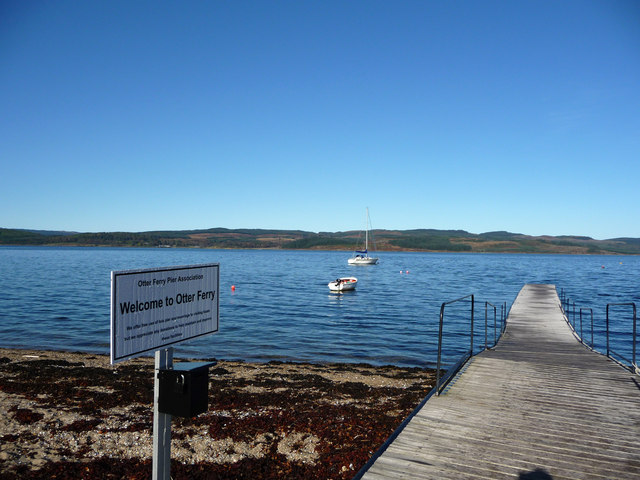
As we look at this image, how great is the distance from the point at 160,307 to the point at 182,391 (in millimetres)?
540

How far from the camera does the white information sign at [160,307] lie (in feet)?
8.18

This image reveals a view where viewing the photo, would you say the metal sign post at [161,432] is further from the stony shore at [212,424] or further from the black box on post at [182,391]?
the stony shore at [212,424]

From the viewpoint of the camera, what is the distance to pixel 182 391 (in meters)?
2.85

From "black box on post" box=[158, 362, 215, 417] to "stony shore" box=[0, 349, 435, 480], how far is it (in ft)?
11.7

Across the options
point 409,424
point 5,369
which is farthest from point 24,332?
point 409,424

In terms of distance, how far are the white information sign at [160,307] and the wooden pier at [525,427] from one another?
91.8 inches

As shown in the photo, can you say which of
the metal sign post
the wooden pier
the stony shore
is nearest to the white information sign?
the metal sign post

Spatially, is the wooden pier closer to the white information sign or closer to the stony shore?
the stony shore

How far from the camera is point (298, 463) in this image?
633 cm

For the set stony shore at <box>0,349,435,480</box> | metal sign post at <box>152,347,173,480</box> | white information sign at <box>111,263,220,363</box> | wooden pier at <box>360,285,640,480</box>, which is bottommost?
stony shore at <box>0,349,435,480</box>

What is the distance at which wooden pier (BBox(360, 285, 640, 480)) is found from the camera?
4387 mm

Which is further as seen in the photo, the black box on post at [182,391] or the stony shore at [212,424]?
the stony shore at [212,424]

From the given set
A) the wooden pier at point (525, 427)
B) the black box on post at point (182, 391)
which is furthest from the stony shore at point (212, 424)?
the black box on post at point (182, 391)

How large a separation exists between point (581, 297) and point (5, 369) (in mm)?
45202
